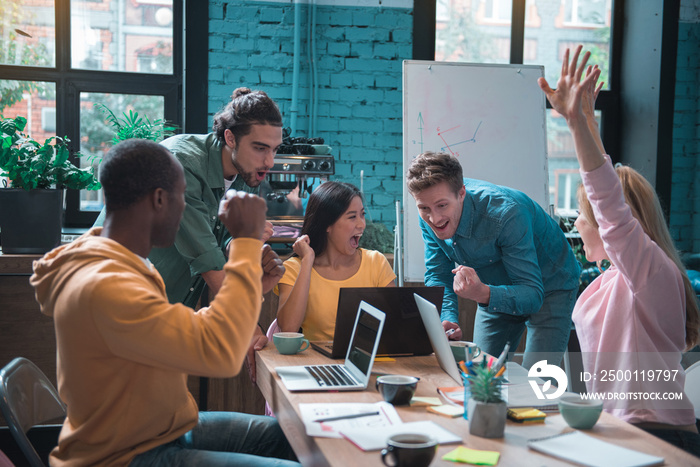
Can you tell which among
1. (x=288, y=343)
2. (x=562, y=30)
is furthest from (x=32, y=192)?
(x=562, y=30)

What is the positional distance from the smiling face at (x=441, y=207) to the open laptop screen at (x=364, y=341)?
0.61 m

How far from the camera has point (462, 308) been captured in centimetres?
341

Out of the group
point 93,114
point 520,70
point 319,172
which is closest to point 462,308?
point 319,172

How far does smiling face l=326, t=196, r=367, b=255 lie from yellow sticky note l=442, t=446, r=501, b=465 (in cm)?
129

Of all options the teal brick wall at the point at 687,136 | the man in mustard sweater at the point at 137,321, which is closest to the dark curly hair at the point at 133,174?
the man in mustard sweater at the point at 137,321

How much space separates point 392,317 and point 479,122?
6.45 ft

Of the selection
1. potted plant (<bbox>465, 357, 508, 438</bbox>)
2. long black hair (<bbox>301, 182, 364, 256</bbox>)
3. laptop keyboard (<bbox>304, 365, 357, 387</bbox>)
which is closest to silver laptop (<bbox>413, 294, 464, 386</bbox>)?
laptop keyboard (<bbox>304, 365, 357, 387</bbox>)

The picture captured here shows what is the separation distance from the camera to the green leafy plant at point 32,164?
284cm

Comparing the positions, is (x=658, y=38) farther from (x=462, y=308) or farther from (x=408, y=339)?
(x=408, y=339)

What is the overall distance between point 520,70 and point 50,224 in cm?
261

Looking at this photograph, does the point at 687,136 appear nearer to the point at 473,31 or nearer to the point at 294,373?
the point at 473,31

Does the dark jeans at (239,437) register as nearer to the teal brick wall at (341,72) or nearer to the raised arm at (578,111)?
the raised arm at (578,111)

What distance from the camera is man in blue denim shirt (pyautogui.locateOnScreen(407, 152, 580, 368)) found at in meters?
2.11

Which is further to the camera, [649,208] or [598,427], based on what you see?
[649,208]
